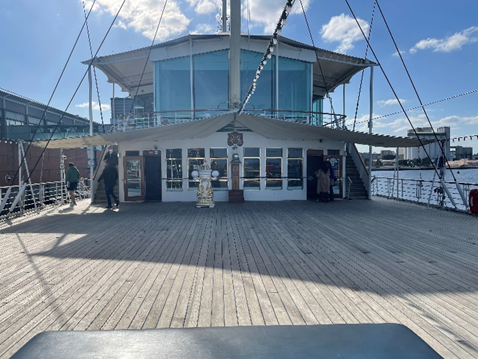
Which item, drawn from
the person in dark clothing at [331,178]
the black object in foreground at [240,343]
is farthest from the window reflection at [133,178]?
the black object in foreground at [240,343]

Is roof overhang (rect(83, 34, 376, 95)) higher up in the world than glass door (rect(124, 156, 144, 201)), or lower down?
higher up

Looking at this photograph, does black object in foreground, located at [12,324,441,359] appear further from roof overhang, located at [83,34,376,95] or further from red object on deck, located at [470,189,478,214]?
roof overhang, located at [83,34,376,95]

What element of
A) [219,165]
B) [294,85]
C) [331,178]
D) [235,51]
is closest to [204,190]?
[219,165]

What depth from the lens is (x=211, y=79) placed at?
585 inches

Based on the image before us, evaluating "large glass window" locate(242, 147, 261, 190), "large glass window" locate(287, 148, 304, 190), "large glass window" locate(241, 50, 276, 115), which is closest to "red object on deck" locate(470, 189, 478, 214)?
"large glass window" locate(287, 148, 304, 190)

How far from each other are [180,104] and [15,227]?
8.77 m

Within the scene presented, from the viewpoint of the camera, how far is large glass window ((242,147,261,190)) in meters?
13.8

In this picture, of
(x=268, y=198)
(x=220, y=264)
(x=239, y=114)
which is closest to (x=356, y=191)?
(x=268, y=198)

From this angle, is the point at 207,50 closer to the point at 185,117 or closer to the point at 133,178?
the point at 185,117

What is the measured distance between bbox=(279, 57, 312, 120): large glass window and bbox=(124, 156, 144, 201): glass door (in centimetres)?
700

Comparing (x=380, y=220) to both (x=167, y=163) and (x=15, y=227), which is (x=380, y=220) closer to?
(x=167, y=163)

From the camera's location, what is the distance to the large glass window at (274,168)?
13.9m

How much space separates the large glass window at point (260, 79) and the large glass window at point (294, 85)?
0.62 metres

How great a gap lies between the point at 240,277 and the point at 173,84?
12375 mm
